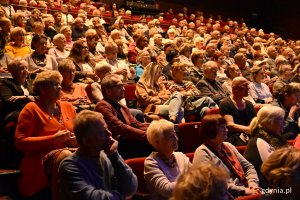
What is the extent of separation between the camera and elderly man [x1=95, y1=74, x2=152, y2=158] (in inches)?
112

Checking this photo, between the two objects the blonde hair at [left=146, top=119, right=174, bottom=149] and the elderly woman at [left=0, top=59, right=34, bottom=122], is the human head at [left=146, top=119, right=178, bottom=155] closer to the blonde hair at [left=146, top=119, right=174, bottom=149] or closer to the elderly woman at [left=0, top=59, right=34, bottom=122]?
the blonde hair at [left=146, top=119, right=174, bottom=149]

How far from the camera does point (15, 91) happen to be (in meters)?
3.07

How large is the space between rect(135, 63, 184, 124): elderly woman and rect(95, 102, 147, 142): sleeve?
0.82 metres

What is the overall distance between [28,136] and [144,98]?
1632 millimetres

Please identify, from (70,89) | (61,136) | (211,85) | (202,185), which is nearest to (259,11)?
(211,85)

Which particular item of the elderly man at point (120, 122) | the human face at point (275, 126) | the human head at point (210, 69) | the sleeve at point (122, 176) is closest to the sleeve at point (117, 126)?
the elderly man at point (120, 122)

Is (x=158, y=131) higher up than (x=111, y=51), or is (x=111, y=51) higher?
(x=158, y=131)

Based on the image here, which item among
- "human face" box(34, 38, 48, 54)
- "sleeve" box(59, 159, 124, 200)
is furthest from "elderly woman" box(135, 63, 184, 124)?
"sleeve" box(59, 159, 124, 200)

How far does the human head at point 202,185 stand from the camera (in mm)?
1261

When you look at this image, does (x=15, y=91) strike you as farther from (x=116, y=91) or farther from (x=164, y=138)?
(x=164, y=138)

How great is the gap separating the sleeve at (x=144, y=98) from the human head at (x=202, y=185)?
8.31 feet

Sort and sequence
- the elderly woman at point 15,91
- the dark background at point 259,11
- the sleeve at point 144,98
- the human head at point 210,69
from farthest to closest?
the dark background at point 259,11 < the human head at point 210,69 < the sleeve at point 144,98 < the elderly woman at point 15,91

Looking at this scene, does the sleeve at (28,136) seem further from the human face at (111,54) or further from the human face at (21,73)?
the human face at (111,54)

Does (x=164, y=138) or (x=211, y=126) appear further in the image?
(x=211, y=126)
